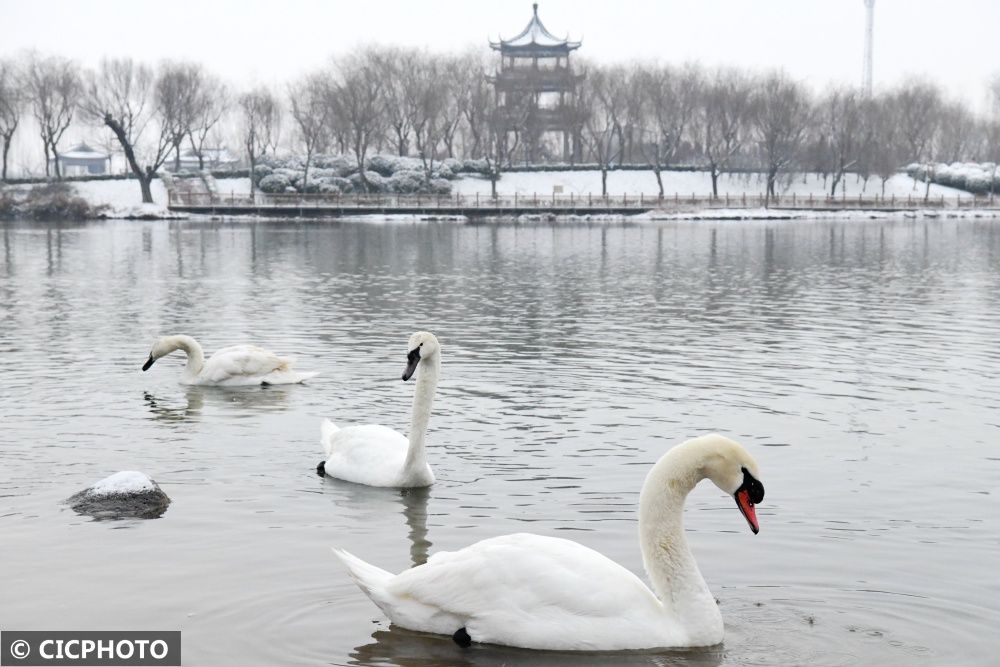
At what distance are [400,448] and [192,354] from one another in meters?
5.49

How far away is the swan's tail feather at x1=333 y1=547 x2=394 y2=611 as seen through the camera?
20.6ft

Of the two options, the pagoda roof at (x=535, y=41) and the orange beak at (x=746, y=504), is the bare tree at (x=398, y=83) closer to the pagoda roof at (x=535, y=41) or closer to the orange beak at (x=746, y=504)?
the pagoda roof at (x=535, y=41)

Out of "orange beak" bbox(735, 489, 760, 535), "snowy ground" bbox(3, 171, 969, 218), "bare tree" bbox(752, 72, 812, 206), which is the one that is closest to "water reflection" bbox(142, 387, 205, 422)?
"orange beak" bbox(735, 489, 760, 535)

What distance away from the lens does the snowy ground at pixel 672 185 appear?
272ft

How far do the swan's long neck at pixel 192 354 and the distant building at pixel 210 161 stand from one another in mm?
71702

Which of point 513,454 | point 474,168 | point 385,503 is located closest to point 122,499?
point 385,503

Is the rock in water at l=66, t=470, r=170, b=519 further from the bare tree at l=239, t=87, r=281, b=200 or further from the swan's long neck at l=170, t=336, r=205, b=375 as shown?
the bare tree at l=239, t=87, r=281, b=200

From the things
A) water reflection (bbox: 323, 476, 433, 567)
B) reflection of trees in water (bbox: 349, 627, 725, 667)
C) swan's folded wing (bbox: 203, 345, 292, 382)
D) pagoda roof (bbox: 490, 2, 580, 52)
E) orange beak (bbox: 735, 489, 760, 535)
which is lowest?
reflection of trees in water (bbox: 349, 627, 725, 667)

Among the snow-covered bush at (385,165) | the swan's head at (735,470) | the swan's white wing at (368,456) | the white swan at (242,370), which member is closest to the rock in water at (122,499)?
the swan's white wing at (368,456)

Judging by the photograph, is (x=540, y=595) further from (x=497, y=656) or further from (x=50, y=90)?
(x=50, y=90)

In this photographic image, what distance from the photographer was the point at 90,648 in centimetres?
628

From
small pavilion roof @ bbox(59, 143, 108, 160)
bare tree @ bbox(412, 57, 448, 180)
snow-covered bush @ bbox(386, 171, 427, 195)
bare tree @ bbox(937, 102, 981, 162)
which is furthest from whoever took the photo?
small pavilion roof @ bbox(59, 143, 108, 160)

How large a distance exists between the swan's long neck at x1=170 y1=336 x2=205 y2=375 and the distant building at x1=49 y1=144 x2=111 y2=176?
11735 centimetres

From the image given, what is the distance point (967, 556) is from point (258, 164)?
75420mm
